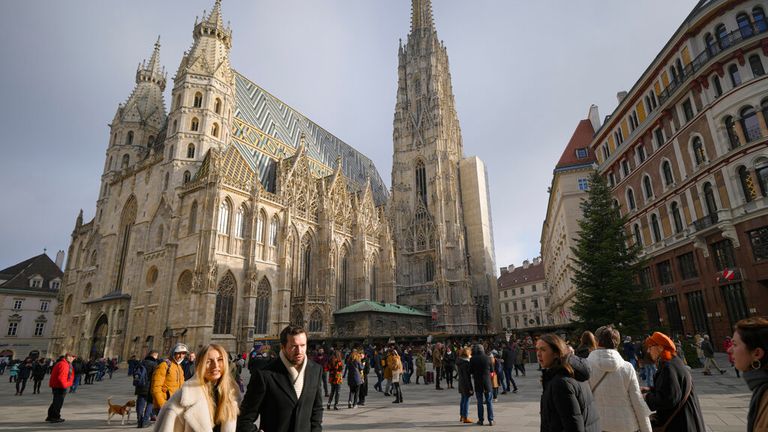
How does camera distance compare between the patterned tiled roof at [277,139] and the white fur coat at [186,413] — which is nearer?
the white fur coat at [186,413]

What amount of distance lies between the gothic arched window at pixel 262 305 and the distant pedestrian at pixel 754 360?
1327 inches

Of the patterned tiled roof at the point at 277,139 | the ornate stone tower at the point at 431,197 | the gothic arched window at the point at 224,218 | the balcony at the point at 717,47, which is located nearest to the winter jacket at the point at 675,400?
the balcony at the point at 717,47

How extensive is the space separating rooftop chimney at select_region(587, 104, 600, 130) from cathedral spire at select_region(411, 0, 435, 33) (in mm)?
31917

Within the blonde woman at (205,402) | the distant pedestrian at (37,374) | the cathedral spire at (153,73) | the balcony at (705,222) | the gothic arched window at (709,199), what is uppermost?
the cathedral spire at (153,73)

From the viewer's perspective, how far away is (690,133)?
21109 millimetres

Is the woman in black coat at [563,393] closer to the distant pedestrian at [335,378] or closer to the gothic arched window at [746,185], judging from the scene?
the distant pedestrian at [335,378]

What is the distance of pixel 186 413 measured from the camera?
3092mm

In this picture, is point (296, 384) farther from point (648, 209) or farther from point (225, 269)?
point (225, 269)

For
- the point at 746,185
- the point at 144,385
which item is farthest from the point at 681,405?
the point at 746,185

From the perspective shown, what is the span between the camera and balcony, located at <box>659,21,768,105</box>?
19000 millimetres

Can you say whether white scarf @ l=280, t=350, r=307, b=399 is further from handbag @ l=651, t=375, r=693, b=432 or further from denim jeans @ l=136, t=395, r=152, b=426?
denim jeans @ l=136, t=395, r=152, b=426

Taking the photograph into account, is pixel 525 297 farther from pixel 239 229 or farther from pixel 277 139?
pixel 239 229

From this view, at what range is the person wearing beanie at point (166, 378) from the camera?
722 cm

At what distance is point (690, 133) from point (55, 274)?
2779 inches
